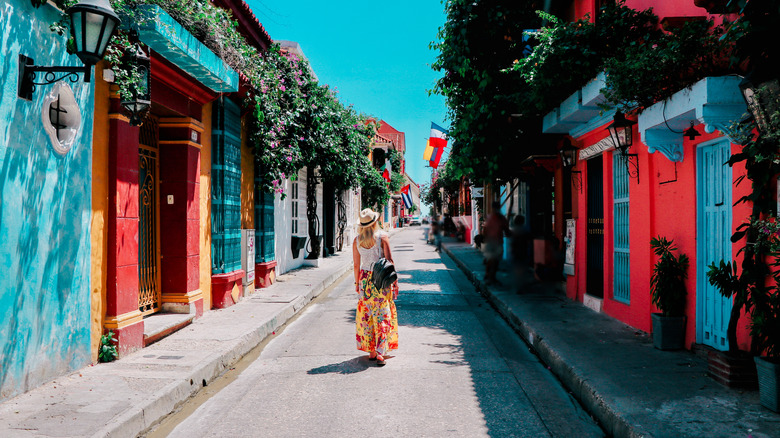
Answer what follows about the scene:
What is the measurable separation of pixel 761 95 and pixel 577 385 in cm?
293

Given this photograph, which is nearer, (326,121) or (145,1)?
(145,1)

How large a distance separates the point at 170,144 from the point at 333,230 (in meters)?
13.7

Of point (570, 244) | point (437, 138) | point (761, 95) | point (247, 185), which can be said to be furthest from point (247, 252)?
point (437, 138)

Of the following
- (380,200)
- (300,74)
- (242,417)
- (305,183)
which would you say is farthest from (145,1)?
(380,200)

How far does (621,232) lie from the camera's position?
328 inches

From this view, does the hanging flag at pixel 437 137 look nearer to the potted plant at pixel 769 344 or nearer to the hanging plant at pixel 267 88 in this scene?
the hanging plant at pixel 267 88

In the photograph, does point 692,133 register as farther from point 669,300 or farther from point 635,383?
point 635,383

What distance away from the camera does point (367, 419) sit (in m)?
4.32

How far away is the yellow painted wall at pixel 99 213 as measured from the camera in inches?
221

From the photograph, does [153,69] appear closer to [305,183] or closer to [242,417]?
[242,417]

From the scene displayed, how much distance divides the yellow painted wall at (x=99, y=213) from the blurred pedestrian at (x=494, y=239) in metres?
6.97

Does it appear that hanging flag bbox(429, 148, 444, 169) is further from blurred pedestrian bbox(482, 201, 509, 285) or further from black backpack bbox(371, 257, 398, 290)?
black backpack bbox(371, 257, 398, 290)

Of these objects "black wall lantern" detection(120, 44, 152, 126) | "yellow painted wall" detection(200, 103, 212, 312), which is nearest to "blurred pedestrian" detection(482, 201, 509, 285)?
"yellow painted wall" detection(200, 103, 212, 312)

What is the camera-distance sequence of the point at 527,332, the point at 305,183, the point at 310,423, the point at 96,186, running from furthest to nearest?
the point at 305,183 < the point at 527,332 < the point at 96,186 < the point at 310,423
